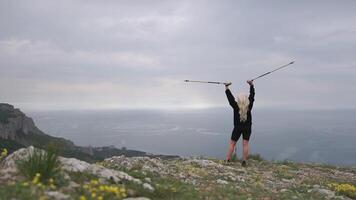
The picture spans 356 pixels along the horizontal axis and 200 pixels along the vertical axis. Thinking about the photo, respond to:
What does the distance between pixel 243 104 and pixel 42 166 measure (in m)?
10.8

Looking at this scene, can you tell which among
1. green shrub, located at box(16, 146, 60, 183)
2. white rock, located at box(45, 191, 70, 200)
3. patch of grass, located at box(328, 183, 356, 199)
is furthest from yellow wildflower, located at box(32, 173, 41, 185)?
patch of grass, located at box(328, 183, 356, 199)

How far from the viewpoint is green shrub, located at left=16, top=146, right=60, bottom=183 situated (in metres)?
8.45

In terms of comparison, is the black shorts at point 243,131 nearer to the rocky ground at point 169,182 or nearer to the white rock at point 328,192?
the rocky ground at point 169,182

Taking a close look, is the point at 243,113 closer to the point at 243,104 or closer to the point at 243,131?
the point at 243,104

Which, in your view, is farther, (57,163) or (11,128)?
(11,128)

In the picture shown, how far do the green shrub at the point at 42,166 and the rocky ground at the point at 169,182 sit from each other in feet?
0.58

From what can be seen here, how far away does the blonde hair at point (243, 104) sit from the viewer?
17.9 m

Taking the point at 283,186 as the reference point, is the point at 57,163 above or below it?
above

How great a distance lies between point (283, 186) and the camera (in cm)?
1391

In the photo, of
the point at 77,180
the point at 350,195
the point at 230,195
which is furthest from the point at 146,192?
the point at 350,195

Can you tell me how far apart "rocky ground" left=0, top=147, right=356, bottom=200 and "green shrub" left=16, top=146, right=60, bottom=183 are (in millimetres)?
177

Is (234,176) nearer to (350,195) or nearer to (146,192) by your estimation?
(350,195)

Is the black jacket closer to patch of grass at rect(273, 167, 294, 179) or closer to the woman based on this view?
the woman

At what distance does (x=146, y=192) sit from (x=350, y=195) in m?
7.02
